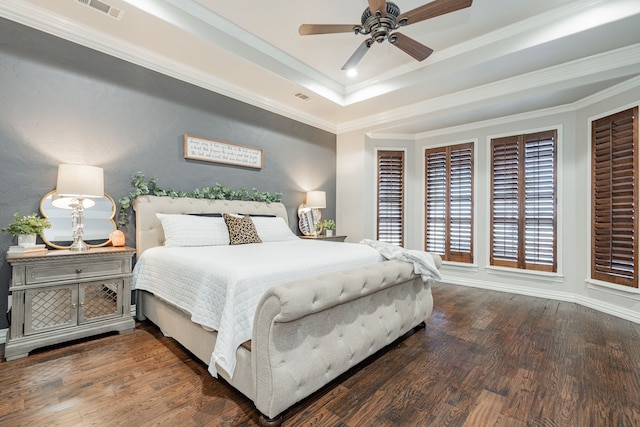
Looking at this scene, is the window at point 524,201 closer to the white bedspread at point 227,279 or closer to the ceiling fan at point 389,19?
the ceiling fan at point 389,19

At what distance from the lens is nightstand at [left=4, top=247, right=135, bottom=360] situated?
2240 millimetres

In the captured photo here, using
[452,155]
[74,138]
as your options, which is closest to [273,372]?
[74,138]

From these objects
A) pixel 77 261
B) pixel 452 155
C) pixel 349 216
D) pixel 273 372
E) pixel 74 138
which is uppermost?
pixel 452 155

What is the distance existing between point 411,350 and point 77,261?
290cm

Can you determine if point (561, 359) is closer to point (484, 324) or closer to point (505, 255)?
point (484, 324)

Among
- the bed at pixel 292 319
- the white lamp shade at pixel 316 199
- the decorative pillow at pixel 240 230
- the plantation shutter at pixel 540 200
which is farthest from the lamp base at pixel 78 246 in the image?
the plantation shutter at pixel 540 200

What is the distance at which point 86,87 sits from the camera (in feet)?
9.62

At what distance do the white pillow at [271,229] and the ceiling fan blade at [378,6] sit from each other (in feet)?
8.20

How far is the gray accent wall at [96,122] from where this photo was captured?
2562 mm

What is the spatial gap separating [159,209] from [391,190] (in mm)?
3891

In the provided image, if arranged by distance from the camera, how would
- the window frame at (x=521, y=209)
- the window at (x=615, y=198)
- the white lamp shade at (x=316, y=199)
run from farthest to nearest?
the white lamp shade at (x=316, y=199), the window frame at (x=521, y=209), the window at (x=615, y=198)

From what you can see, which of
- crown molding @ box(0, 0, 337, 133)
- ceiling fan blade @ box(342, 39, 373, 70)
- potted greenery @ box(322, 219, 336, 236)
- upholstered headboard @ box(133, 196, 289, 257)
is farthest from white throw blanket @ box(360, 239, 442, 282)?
crown molding @ box(0, 0, 337, 133)

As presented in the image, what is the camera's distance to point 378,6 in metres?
2.37

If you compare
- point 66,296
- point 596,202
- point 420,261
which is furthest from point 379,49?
point 66,296
